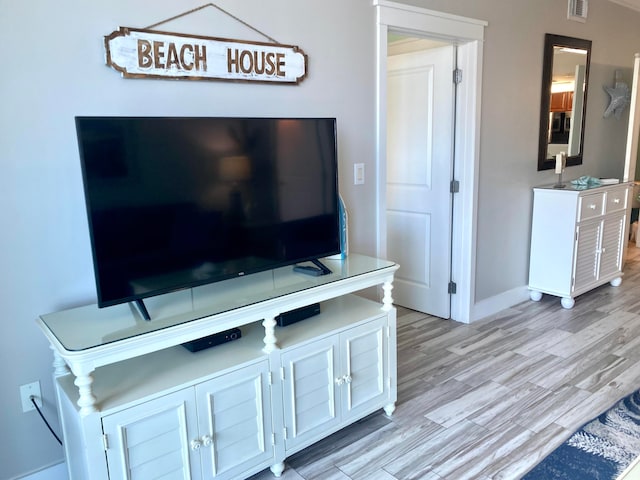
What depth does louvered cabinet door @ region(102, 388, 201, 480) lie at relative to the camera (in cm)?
167

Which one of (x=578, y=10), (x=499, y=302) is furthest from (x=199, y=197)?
(x=578, y=10)

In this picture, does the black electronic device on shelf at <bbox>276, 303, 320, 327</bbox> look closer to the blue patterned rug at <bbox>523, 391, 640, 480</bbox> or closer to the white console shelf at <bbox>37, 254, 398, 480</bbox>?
the white console shelf at <bbox>37, 254, 398, 480</bbox>

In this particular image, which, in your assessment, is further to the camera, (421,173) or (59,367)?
(421,173)

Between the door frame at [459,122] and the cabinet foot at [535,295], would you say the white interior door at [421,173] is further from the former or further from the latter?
the cabinet foot at [535,295]

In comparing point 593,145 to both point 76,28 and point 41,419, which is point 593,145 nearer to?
point 76,28

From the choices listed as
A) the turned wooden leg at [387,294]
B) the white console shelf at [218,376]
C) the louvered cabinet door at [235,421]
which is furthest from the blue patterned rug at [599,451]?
the louvered cabinet door at [235,421]

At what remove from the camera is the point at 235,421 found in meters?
1.96

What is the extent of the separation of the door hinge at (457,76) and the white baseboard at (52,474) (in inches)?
126

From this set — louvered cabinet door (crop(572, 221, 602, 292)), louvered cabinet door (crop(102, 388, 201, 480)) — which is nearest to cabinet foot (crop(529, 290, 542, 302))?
louvered cabinet door (crop(572, 221, 602, 292))

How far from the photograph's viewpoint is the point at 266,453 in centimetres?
208

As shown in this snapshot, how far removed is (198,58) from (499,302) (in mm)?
3022

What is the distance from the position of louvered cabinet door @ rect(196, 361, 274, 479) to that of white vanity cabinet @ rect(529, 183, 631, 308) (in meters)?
2.98

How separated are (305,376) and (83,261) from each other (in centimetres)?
103

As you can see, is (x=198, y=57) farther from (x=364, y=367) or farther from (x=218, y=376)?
(x=364, y=367)
